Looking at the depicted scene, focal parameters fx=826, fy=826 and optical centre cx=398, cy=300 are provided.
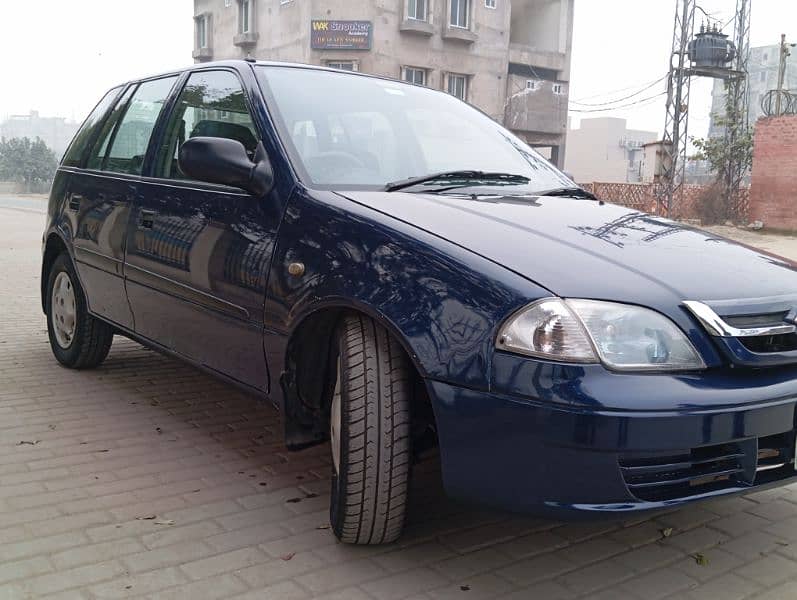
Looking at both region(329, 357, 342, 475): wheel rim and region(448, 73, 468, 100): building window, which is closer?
region(329, 357, 342, 475): wheel rim

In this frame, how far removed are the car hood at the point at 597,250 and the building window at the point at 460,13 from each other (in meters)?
35.3

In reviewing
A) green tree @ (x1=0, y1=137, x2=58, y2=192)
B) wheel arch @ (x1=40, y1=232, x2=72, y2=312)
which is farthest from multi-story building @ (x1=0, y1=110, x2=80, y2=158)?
wheel arch @ (x1=40, y1=232, x2=72, y2=312)

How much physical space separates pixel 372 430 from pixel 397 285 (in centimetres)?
45

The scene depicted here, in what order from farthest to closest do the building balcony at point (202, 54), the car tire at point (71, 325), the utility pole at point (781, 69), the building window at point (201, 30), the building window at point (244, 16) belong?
the building window at point (201, 30), the building balcony at point (202, 54), the building window at point (244, 16), the utility pole at point (781, 69), the car tire at point (71, 325)

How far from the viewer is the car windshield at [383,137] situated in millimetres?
3201

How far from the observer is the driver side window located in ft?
11.2

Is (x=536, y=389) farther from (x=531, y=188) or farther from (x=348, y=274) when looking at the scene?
(x=531, y=188)

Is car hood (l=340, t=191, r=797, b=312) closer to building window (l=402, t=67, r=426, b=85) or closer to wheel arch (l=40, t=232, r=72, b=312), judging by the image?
wheel arch (l=40, t=232, r=72, b=312)

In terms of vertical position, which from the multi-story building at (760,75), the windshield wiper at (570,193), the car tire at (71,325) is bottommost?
the car tire at (71,325)

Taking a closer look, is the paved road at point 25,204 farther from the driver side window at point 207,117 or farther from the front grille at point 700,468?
the front grille at point 700,468

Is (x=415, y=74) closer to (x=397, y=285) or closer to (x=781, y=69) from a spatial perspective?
(x=781, y=69)

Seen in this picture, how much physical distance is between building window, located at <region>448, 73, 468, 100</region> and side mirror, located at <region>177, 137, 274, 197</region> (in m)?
35.1

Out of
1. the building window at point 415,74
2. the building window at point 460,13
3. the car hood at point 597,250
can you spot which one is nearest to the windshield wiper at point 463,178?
the car hood at point 597,250

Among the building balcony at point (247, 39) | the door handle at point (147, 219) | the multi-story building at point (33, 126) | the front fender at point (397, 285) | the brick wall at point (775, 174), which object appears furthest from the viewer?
the multi-story building at point (33, 126)
